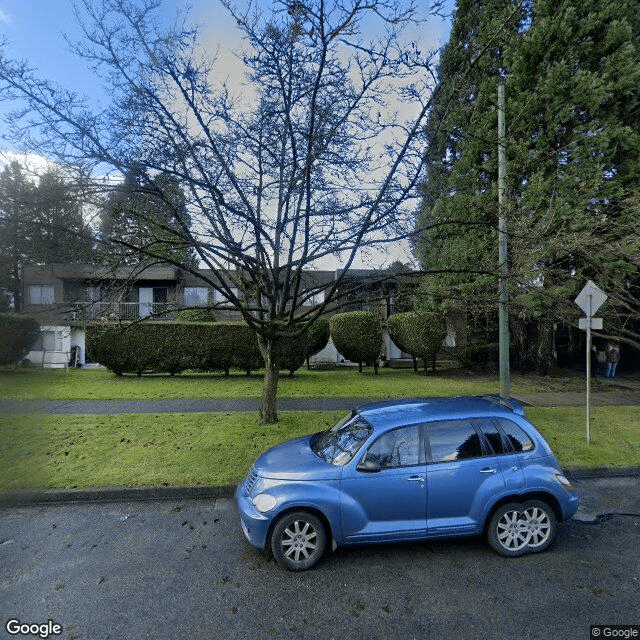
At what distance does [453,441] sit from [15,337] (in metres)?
3.76

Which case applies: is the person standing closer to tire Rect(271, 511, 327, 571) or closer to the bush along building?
the bush along building

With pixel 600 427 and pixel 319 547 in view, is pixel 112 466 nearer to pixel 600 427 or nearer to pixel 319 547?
pixel 319 547

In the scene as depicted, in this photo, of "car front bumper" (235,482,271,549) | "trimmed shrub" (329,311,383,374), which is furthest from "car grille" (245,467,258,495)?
"trimmed shrub" (329,311,383,374)

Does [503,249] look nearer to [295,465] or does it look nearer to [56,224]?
[295,465]

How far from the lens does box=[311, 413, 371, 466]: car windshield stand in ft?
12.8

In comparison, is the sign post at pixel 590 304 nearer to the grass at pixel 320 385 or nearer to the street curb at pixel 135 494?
the grass at pixel 320 385

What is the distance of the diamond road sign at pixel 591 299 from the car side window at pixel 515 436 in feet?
13.6

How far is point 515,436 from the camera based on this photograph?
3.98 metres

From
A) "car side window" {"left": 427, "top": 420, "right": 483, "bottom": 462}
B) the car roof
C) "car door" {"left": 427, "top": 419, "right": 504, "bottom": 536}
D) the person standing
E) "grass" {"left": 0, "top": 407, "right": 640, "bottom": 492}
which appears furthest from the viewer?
the person standing

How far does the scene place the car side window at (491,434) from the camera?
12.8ft

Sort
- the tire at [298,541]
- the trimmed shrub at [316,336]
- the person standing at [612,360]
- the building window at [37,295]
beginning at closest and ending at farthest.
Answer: the building window at [37,295] → the tire at [298,541] → the trimmed shrub at [316,336] → the person standing at [612,360]

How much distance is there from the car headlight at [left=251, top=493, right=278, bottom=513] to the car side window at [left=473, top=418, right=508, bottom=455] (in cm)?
207

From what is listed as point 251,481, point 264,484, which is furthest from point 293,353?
point 264,484

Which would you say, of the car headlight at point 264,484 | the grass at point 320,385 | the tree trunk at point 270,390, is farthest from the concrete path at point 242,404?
the car headlight at point 264,484
